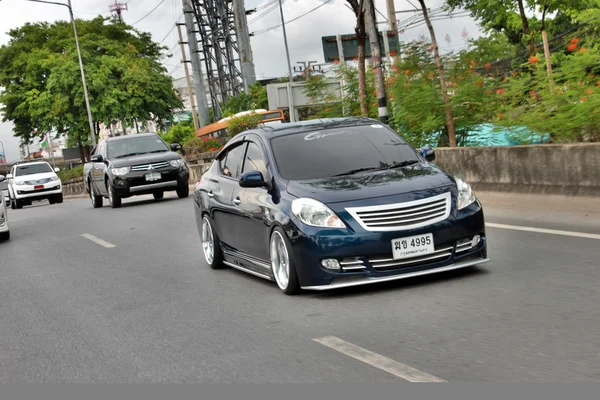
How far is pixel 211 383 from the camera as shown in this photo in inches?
212

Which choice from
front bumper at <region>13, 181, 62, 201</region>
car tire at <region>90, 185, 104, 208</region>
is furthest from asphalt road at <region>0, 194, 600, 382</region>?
front bumper at <region>13, 181, 62, 201</region>

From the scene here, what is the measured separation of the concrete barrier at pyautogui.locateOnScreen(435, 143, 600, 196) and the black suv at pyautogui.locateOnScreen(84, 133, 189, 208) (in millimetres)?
9099

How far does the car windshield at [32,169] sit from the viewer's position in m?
37.8

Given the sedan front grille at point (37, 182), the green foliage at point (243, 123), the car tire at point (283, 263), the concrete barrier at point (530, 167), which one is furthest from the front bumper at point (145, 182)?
the green foliage at point (243, 123)

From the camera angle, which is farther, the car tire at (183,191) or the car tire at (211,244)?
the car tire at (183,191)

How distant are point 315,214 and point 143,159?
16.4 m

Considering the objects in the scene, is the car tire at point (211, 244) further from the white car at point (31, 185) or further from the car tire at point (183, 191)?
the white car at point (31, 185)

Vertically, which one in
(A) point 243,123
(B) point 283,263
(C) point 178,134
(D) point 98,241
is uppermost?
(A) point 243,123

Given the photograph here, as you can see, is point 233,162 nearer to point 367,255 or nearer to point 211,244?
point 211,244

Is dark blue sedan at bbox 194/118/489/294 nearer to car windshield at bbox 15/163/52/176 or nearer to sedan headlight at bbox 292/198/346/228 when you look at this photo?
sedan headlight at bbox 292/198/346/228

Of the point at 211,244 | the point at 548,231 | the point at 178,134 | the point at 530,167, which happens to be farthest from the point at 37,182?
the point at 178,134

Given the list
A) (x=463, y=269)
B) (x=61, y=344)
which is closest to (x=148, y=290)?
(x=61, y=344)

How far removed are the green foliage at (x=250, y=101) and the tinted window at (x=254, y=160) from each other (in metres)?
55.1

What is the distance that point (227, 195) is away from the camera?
→ 9727 millimetres
